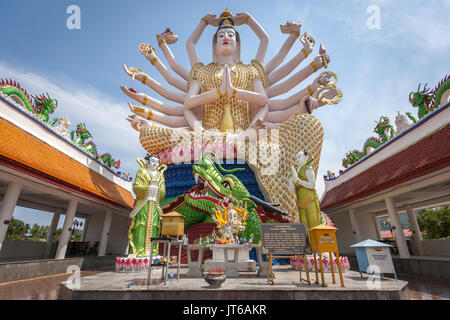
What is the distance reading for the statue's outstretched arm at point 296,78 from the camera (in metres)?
13.2

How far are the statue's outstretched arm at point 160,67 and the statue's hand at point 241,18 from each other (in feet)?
18.3

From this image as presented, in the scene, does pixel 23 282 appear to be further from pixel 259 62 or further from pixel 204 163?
pixel 259 62

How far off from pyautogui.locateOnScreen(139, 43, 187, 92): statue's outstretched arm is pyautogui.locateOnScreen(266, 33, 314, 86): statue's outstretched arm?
5.63 meters

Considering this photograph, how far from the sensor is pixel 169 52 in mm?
15727

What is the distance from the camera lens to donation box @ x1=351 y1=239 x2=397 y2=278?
5.21 meters

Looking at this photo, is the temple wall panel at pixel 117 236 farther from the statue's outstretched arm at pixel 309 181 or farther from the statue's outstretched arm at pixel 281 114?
the statue's outstretched arm at pixel 309 181

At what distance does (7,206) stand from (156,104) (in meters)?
8.68

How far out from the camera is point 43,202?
1179 centimetres

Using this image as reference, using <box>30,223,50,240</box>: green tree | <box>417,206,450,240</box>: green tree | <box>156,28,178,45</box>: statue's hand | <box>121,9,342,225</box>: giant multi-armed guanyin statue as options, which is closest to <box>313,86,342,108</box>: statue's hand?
<box>121,9,342,225</box>: giant multi-armed guanyin statue

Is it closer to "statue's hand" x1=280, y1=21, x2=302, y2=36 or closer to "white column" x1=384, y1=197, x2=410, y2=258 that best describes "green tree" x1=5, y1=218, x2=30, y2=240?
"statue's hand" x1=280, y1=21, x2=302, y2=36

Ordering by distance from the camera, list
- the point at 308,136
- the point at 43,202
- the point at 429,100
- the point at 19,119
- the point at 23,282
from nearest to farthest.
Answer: the point at 23,282, the point at 19,119, the point at 429,100, the point at 308,136, the point at 43,202

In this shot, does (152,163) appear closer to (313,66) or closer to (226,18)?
(313,66)
